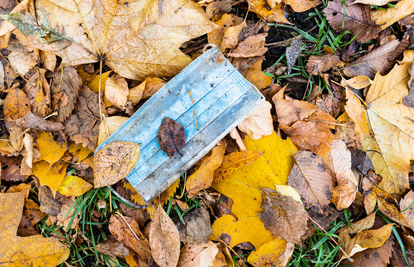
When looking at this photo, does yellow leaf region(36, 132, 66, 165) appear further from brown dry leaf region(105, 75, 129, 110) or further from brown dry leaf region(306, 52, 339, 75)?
brown dry leaf region(306, 52, 339, 75)

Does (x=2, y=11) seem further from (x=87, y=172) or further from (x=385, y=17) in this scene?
(x=385, y=17)

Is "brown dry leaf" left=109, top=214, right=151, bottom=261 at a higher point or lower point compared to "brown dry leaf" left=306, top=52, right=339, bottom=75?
lower

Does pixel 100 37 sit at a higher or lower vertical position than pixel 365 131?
higher

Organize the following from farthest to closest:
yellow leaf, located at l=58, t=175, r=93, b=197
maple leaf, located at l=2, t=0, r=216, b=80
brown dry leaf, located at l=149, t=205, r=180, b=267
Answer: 1. yellow leaf, located at l=58, t=175, r=93, b=197
2. brown dry leaf, located at l=149, t=205, r=180, b=267
3. maple leaf, located at l=2, t=0, r=216, b=80

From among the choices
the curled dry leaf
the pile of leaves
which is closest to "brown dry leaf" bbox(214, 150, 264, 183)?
the pile of leaves

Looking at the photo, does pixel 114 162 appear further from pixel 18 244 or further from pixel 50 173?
pixel 18 244

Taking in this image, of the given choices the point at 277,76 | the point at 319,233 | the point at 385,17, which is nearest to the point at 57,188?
the point at 277,76
